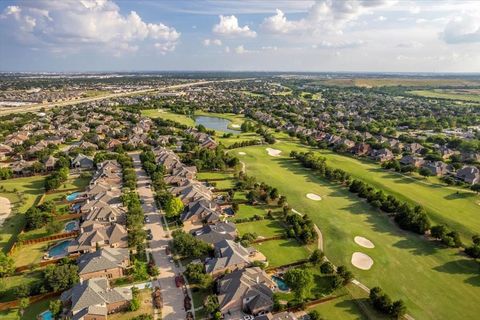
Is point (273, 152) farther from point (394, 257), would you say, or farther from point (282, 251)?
point (394, 257)

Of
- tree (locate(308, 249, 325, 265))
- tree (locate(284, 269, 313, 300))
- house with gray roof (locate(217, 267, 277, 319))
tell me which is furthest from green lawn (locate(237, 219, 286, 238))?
tree (locate(284, 269, 313, 300))

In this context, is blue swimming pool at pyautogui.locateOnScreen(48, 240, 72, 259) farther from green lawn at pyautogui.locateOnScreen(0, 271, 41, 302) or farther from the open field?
the open field

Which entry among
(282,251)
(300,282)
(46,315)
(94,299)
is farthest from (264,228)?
(46,315)

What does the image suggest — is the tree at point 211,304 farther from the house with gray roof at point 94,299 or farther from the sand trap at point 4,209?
the sand trap at point 4,209

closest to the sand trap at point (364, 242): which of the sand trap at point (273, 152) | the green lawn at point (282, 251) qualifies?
the green lawn at point (282, 251)

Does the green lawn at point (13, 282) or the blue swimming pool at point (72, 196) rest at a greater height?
the blue swimming pool at point (72, 196)

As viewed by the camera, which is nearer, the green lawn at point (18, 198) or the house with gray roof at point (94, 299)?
the house with gray roof at point (94, 299)

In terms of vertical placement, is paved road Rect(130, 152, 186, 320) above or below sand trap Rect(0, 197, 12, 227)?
below
